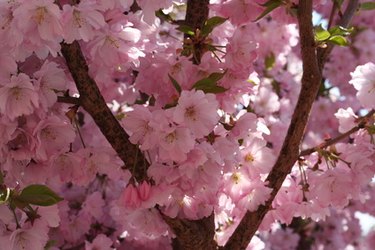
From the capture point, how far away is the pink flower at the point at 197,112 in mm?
1820

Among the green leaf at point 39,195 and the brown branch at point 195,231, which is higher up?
the green leaf at point 39,195

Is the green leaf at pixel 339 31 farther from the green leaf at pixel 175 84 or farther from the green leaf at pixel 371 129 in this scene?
the green leaf at pixel 175 84

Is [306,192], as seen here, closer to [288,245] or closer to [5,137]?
[5,137]

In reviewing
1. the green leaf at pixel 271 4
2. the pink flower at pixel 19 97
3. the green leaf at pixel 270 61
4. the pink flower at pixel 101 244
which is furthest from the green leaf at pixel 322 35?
the green leaf at pixel 270 61

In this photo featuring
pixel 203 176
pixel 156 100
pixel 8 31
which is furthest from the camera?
pixel 156 100

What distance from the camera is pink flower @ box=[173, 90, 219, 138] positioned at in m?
1.82

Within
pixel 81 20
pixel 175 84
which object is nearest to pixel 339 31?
pixel 175 84

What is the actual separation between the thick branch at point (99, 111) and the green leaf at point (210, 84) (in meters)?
0.25

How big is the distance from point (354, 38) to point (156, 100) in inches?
145

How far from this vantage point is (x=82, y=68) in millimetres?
2020

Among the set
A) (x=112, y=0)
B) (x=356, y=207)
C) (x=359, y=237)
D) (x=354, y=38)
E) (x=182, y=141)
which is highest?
(x=112, y=0)

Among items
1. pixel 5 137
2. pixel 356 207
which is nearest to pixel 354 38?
pixel 356 207

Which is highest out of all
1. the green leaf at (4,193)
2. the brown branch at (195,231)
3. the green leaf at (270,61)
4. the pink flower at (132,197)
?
the pink flower at (132,197)

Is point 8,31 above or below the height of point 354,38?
above
